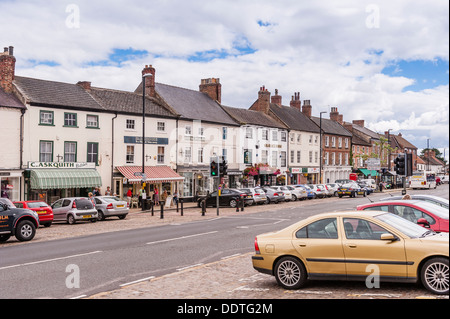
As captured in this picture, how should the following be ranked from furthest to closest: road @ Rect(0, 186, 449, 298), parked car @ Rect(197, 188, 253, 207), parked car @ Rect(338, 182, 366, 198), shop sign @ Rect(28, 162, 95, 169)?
parked car @ Rect(338, 182, 366, 198)
parked car @ Rect(197, 188, 253, 207)
shop sign @ Rect(28, 162, 95, 169)
road @ Rect(0, 186, 449, 298)

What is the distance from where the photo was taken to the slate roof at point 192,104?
43.4 meters

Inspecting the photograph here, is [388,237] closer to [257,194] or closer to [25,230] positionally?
[25,230]

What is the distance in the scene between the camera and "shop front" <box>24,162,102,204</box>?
3038 centimetres

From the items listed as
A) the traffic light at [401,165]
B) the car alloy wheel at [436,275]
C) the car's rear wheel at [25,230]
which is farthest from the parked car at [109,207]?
the car alloy wheel at [436,275]

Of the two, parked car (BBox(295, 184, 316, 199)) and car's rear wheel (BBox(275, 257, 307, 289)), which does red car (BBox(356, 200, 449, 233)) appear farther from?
parked car (BBox(295, 184, 316, 199))

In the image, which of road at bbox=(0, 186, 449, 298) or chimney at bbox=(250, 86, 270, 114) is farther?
chimney at bbox=(250, 86, 270, 114)

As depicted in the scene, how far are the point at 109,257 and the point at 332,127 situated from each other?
201 ft

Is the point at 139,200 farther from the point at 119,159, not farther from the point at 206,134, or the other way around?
the point at 206,134

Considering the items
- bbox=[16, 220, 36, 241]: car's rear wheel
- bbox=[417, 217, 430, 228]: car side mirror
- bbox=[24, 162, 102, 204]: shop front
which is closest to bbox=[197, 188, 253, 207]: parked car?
bbox=[24, 162, 102, 204]: shop front

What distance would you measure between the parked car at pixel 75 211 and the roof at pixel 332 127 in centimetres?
4606

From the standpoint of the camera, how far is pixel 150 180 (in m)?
36.6

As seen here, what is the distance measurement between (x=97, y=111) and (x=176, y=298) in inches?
1137

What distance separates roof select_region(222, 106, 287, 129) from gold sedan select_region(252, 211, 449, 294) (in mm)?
40741

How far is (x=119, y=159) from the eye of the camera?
36.7 m
